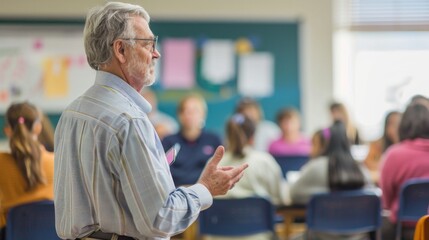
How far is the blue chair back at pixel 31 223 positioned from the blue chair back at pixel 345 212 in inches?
62.5

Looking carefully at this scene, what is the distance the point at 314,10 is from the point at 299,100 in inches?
41.7

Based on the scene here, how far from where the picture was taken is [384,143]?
18.9ft

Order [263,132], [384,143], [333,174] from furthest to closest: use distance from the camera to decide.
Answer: [263,132], [384,143], [333,174]

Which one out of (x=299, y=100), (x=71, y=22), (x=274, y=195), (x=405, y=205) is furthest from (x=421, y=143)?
(x=71, y=22)

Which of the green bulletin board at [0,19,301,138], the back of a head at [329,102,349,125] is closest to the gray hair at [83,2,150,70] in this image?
the back of a head at [329,102,349,125]

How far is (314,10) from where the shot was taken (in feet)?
26.7

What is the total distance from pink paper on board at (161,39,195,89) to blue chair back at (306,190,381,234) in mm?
3980

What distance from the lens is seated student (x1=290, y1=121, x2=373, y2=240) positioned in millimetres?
4461

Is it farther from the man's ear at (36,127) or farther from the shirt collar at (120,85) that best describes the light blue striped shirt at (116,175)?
the man's ear at (36,127)

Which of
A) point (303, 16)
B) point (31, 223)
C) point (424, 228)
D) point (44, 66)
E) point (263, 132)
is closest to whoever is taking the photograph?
point (424, 228)

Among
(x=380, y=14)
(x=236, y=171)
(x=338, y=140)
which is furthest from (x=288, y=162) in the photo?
(x=236, y=171)

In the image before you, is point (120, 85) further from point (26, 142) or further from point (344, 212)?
point (344, 212)

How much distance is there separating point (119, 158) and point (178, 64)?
6.24 metres

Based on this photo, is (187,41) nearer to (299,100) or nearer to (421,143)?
(299,100)
